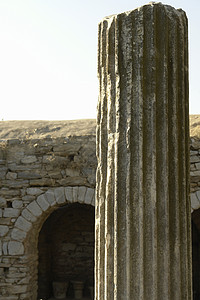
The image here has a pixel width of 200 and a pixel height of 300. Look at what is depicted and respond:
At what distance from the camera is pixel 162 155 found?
8.96 feet

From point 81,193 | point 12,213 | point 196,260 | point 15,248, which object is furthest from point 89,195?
point 196,260

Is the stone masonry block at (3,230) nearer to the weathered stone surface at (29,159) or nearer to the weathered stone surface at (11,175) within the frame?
the weathered stone surface at (11,175)

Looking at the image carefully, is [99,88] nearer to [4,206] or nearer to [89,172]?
[89,172]

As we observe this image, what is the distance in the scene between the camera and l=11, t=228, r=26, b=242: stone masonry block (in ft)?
26.8

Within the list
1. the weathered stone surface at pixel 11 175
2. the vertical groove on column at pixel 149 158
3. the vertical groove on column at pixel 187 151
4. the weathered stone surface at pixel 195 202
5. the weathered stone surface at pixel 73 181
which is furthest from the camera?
the weathered stone surface at pixel 11 175

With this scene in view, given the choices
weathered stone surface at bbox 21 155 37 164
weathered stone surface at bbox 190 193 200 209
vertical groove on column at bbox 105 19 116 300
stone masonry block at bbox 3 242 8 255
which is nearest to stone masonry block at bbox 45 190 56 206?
weathered stone surface at bbox 21 155 37 164

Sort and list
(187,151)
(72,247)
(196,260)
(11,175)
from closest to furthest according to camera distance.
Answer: (187,151), (11,175), (196,260), (72,247)

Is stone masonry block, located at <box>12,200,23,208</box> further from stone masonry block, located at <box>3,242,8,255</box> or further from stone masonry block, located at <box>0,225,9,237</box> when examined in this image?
stone masonry block, located at <box>3,242,8,255</box>

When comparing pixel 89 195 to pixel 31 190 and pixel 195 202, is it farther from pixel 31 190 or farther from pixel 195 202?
pixel 195 202

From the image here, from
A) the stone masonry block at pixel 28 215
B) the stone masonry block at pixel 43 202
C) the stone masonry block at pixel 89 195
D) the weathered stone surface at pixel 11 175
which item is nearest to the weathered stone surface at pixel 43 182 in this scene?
the stone masonry block at pixel 43 202

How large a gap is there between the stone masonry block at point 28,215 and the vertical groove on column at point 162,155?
5.81 metres

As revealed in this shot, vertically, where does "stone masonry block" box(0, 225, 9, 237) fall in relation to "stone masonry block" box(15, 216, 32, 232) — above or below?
below

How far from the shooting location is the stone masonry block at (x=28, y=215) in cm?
820

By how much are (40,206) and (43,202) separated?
0.31ft
